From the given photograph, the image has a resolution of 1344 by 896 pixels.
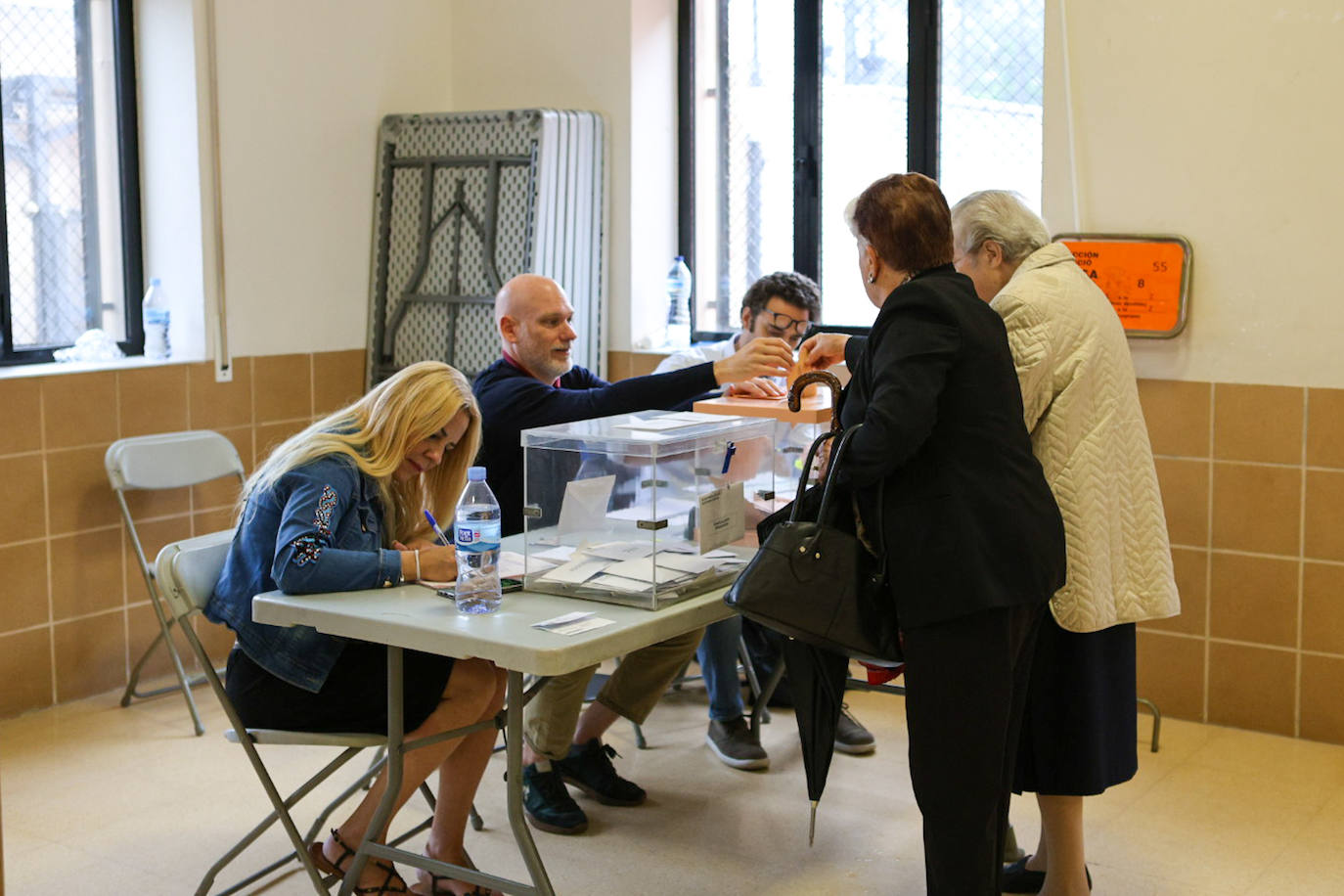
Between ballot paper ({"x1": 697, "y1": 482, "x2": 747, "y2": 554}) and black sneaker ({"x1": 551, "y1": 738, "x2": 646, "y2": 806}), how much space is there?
897 mm

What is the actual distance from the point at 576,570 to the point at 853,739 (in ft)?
4.75

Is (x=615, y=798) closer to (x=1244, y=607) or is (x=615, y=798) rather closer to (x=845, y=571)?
(x=845, y=571)

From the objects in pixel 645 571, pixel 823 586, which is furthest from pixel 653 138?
pixel 823 586

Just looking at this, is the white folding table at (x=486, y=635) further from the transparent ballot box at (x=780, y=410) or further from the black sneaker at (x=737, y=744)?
the black sneaker at (x=737, y=744)

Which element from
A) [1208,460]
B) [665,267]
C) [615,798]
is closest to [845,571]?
[615,798]

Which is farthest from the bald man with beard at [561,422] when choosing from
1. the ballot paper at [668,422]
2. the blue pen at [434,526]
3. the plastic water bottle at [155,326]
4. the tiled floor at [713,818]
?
the plastic water bottle at [155,326]

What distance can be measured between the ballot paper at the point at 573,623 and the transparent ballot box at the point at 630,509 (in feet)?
0.39

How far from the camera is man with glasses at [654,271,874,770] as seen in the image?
369 cm

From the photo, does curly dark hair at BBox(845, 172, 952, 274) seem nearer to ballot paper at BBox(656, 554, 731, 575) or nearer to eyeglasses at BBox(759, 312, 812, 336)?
ballot paper at BBox(656, 554, 731, 575)

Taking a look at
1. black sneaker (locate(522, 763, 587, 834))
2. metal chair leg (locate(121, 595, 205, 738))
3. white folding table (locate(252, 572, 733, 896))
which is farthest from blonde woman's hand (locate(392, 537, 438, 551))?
metal chair leg (locate(121, 595, 205, 738))

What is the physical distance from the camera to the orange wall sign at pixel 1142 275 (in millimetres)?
3807

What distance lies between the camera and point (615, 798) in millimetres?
3391

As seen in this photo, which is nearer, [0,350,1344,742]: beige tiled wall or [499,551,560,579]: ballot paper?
[499,551,560,579]: ballot paper

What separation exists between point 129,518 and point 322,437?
1.69m
